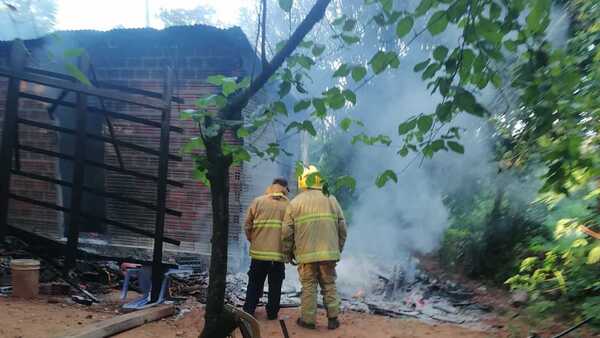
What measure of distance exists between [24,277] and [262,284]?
278cm

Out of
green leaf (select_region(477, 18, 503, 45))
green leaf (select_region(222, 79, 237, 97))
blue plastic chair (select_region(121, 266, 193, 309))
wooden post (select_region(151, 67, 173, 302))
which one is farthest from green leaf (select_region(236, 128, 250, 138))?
blue plastic chair (select_region(121, 266, 193, 309))

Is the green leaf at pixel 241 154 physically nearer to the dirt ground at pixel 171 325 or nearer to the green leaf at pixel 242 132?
the green leaf at pixel 242 132

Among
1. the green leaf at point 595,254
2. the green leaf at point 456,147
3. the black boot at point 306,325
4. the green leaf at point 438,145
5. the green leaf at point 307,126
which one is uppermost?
the green leaf at point 307,126

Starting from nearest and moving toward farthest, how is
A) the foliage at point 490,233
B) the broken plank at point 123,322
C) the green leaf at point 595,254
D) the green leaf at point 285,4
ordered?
the green leaf at point 285,4 → the broken plank at point 123,322 → the green leaf at point 595,254 → the foliage at point 490,233

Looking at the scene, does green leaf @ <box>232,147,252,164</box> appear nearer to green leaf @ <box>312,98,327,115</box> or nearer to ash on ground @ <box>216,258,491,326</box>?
green leaf @ <box>312,98,327,115</box>

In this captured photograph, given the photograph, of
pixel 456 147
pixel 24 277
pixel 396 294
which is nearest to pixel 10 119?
pixel 24 277

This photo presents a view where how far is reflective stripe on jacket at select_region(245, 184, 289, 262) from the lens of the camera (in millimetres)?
6023

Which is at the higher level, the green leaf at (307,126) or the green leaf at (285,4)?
the green leaf at (285,4)

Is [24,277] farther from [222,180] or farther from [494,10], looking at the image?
[494,10]

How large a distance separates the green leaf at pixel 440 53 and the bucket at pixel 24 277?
517cm

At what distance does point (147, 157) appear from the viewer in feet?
28.5

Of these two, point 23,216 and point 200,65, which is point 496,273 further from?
point 23,216

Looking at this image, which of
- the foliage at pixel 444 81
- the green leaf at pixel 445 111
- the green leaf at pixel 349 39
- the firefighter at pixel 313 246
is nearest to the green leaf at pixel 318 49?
the foliage at pixel 444 81

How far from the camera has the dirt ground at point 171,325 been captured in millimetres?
4609
